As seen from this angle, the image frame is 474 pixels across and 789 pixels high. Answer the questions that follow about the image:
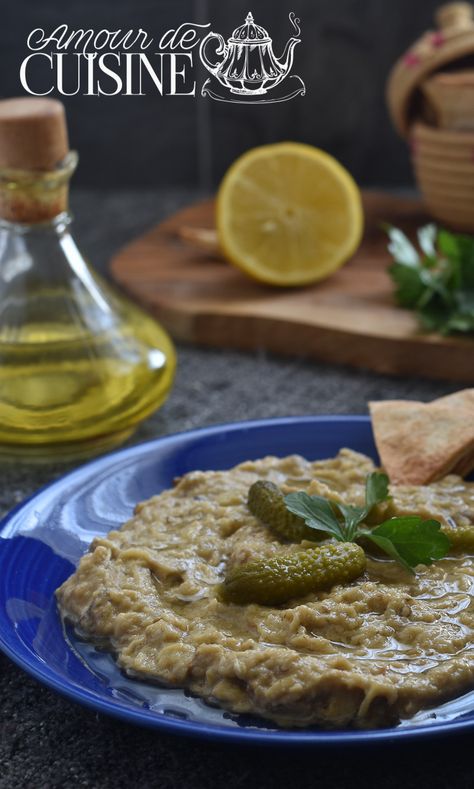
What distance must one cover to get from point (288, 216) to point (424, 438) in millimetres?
1477

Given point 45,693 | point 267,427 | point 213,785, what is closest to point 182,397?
point 267,427

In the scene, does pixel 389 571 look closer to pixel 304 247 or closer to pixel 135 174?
pixel 304 247

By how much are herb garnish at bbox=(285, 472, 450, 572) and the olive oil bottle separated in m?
0.77

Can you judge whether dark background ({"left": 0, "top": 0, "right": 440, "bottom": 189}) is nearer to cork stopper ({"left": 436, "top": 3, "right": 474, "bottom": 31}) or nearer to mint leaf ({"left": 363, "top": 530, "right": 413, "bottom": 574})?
cork stopper ({"left": 436, "top": 3, "right": 474, "bottom": 31})

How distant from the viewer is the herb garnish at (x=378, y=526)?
159cm

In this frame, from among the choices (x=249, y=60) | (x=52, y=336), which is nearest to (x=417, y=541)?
(x=52, y=336)

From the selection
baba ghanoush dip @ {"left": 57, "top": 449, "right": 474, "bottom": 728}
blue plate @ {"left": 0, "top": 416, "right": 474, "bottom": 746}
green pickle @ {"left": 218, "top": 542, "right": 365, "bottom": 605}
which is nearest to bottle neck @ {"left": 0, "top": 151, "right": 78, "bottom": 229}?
blue plate @ {"left": 0, "top": 416, "right": 474, "bottom": 746}

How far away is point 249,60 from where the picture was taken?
11.6 feet

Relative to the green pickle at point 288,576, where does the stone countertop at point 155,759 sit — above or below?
below

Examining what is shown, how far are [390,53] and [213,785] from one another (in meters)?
3.60

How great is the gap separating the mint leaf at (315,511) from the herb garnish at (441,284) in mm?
1250

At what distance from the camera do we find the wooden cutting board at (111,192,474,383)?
113 inches

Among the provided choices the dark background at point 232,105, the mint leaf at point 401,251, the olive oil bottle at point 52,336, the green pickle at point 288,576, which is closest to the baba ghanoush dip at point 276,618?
the green pickle at point 288,576

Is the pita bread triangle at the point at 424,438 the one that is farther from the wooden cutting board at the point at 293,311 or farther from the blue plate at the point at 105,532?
the wooden cutting board at the point at 293,311
